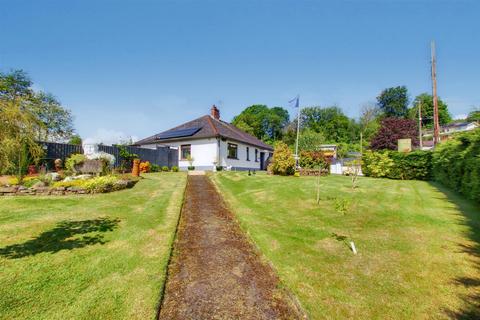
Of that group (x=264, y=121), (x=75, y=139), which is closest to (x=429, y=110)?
(x=264, y=121)

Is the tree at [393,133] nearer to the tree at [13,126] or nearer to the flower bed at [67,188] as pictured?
the flower bed at [67,188]

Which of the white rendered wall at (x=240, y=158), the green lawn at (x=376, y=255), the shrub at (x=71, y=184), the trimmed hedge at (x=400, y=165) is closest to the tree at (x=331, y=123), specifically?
the white rendered wall at (x=240, y=158)

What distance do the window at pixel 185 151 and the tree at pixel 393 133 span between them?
36766 millimetres

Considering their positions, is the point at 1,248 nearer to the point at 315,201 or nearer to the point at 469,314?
the point at 469,314

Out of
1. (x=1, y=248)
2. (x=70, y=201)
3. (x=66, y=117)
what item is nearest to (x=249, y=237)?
(x=1, y=248)

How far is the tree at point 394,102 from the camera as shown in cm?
6906

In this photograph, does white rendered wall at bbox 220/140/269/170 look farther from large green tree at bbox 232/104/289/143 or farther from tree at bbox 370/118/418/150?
large green tree at bbox 232/104/289/143

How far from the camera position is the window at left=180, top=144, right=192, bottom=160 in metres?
24.4

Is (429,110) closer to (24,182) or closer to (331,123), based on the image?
(331,123)

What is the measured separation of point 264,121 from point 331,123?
18.5m

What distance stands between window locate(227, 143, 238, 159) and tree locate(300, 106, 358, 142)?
148 feet

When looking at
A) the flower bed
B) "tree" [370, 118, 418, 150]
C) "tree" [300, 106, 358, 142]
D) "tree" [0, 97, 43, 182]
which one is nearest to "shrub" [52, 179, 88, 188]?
the flower bed

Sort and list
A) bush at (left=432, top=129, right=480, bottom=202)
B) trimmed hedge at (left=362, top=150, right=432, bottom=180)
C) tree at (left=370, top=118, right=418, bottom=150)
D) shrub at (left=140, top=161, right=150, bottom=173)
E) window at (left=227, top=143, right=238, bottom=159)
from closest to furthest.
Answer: bush at (left=432, top=129, right=480, bottom=202)
trimmed hedge at (left=362, top=150, right=432, bottom=180)
shrub at (left=140, top=161, right=150, bottom=173)
window at (left=227, top=143, right=238, bottom=159)
tree at (left=370, top=118, right=418, bottom=150)

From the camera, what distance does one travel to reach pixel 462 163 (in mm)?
9984
